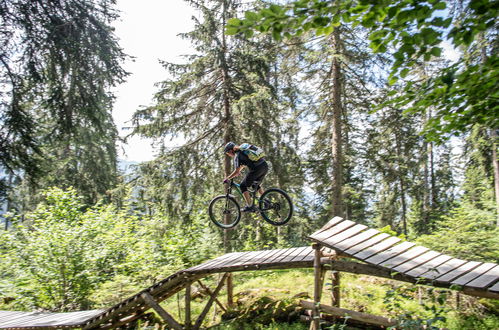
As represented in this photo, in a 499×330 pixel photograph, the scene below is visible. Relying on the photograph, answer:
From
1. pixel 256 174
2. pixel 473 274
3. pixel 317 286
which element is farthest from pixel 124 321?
pixel 473 274

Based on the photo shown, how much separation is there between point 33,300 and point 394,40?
1117 cm

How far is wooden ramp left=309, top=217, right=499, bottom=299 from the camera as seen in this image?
4.27 metres

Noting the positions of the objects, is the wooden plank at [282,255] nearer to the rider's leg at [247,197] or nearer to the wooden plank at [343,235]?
the rider's leg at [247,197]

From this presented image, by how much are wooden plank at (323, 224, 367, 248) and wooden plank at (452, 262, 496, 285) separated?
168cm

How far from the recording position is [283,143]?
11.8 metres

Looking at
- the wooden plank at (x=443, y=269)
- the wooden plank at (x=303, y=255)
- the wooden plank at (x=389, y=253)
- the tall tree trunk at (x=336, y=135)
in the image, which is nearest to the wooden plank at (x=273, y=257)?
the wooden plank at (x=303, y=255)

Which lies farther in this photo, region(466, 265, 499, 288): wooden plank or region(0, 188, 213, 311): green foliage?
region(0, 188, 213, 311): green foliage

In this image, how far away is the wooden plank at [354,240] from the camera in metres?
5.29

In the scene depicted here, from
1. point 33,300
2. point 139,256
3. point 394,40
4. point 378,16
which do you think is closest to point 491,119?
point 394,40

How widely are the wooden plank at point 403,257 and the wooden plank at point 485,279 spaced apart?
892 millimetres

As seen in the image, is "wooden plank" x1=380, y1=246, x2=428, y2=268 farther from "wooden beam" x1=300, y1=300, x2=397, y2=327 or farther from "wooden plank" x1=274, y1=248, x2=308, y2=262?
"wooden plank" x1=274, y1=248, x2=308, y2=262

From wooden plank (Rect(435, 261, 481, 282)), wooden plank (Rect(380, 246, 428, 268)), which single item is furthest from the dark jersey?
wooden plank (Rect(435, 261, 481, 282))

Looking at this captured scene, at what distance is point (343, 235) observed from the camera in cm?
577

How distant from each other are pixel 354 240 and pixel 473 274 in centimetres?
167
